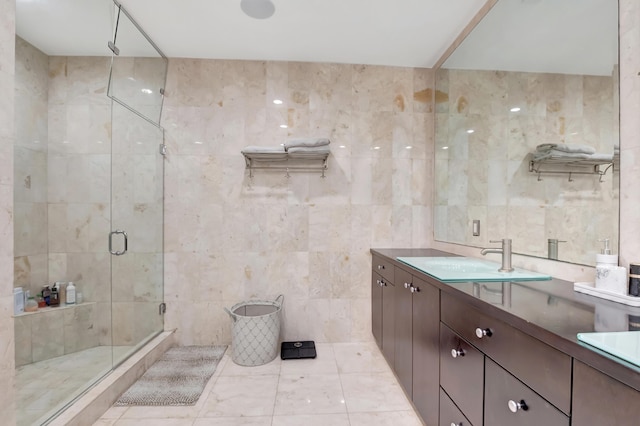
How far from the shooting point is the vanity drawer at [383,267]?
213cm

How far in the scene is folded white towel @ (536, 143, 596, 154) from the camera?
1230 mm

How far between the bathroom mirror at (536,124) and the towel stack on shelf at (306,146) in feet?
3.59

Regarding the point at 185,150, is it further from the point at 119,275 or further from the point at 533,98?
the point at 533,98

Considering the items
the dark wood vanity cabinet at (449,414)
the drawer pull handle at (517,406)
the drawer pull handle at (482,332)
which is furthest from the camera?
the dark wood vanity cabinet at (449,414)

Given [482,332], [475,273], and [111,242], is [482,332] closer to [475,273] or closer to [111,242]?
[475,273]

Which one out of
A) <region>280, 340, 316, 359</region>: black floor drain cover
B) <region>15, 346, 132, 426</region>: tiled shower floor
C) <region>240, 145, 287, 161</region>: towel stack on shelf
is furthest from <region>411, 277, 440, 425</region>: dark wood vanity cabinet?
<region>15, 346, 132, 426</region>: tiled shower floor

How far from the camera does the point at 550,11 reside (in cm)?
144

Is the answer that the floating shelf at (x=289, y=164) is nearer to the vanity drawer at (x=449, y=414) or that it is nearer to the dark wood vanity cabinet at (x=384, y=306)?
the dark wood vanity cabinet at (x=384, y=306)

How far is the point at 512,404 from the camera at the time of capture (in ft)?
2.82

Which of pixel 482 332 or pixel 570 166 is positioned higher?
pixel 570 166

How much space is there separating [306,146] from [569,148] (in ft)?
5.46

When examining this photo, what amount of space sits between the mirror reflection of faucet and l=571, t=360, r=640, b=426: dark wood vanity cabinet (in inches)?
36.2

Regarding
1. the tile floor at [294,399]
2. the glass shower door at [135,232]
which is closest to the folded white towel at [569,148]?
the tile floor at [294,399]

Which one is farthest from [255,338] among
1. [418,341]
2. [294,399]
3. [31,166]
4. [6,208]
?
[31,166]
